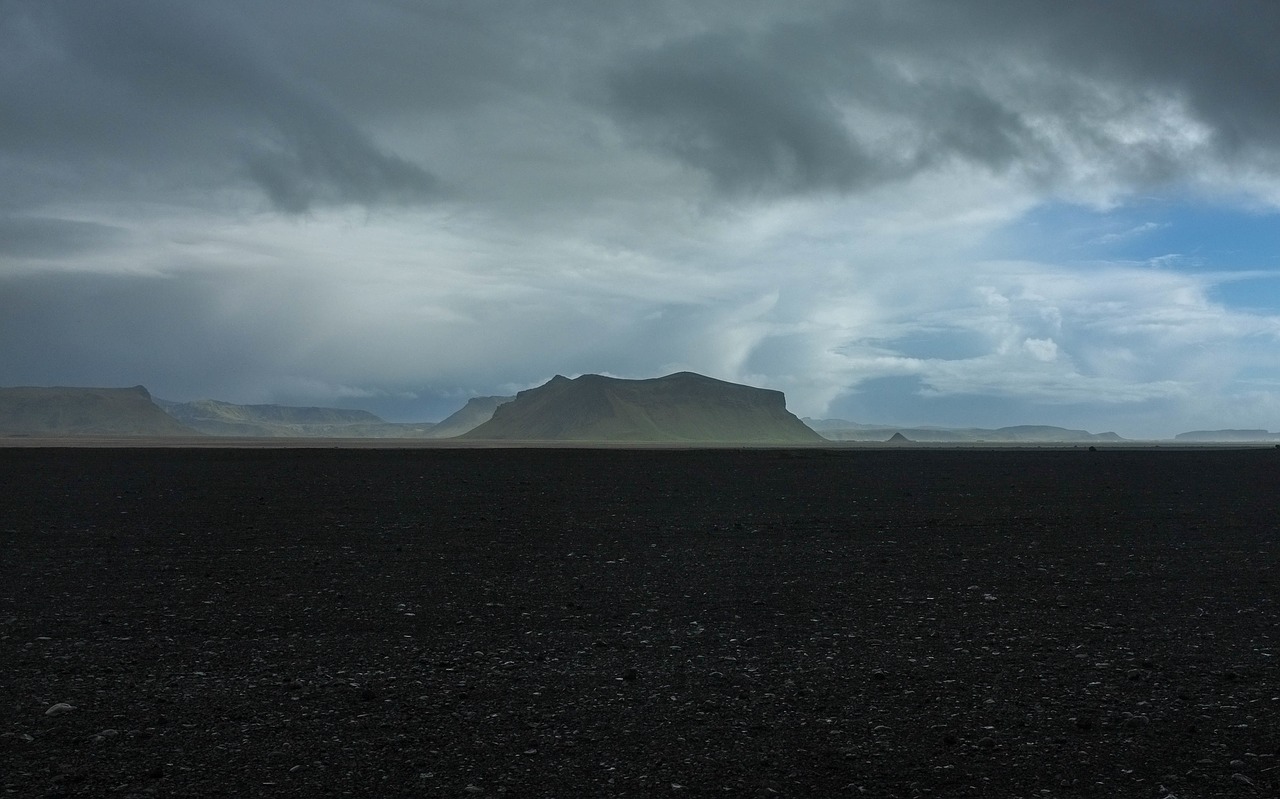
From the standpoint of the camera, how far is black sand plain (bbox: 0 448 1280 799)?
5906mm

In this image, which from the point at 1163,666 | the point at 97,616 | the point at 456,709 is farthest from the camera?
the point at 97,616

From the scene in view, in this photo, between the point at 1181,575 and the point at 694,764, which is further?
the point at 1181,575

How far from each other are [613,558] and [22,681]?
9131 millimetres

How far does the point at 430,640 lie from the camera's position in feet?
31.1

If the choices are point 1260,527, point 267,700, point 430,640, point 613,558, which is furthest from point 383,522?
point 1260,527

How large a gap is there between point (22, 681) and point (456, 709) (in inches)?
152

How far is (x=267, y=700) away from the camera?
7.31 m

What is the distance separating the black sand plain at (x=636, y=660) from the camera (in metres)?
5.91

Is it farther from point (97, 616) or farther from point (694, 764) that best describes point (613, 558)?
point (694, 764)

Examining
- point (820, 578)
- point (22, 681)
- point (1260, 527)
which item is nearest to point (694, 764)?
point (22, 681)

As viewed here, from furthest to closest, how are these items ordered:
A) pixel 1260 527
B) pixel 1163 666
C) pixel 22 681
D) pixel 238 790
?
pixel 1260 527
pixel 1163 666
pixel 22 681
pixel 238 790

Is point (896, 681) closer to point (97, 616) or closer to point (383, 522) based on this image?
point (97, 616)

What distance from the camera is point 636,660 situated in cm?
872

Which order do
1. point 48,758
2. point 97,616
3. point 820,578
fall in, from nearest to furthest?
point 48,758
point 97,616
point 820,578
